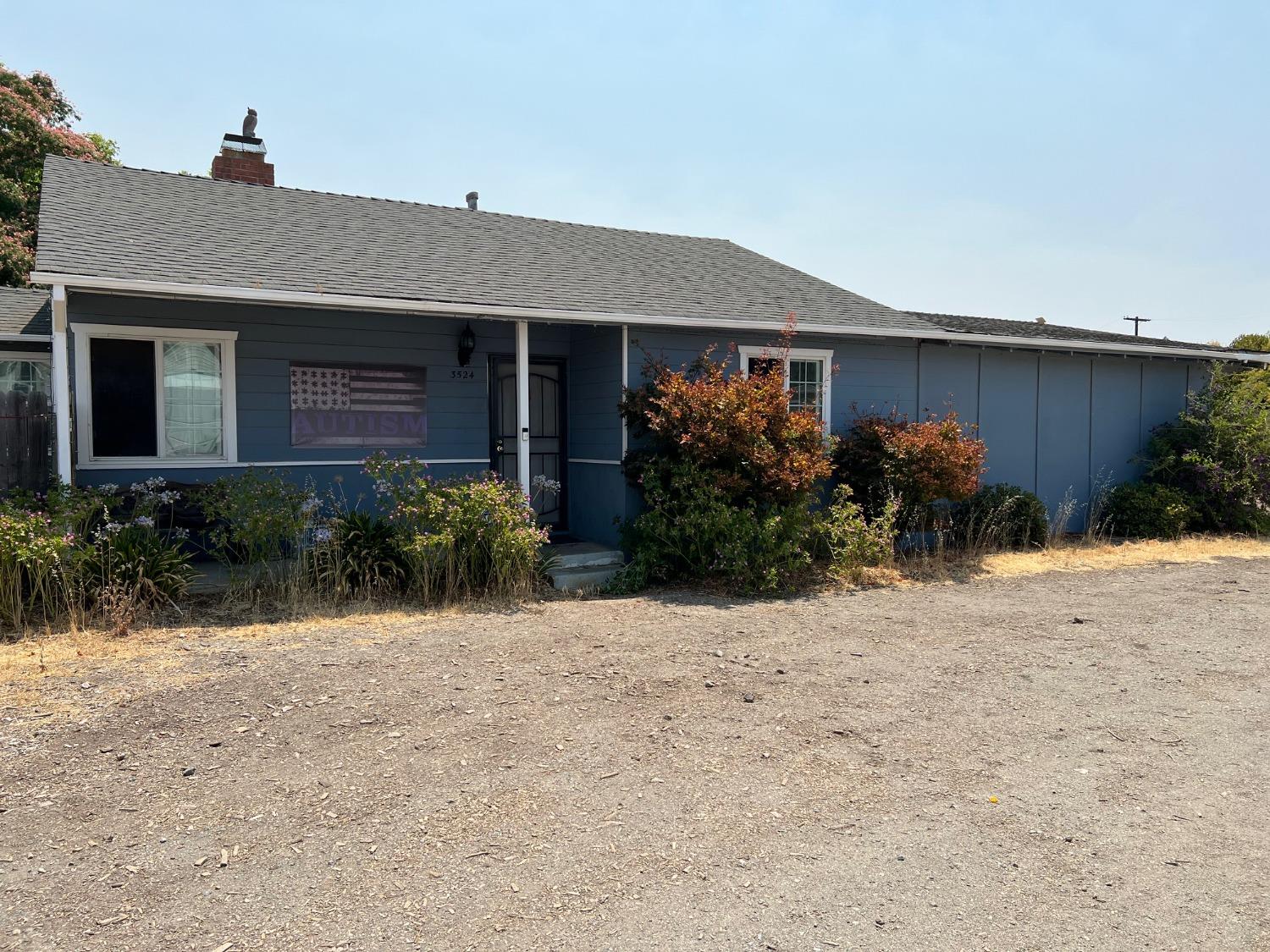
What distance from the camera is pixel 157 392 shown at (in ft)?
27.5

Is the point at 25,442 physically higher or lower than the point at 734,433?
lower

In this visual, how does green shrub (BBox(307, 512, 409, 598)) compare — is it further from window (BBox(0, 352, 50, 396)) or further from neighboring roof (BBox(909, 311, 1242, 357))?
neighboring roof (BBox(909, 311, 1242, 357))

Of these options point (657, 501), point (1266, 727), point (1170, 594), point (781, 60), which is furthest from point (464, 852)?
point (781, 60)

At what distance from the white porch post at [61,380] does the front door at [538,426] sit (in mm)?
4352

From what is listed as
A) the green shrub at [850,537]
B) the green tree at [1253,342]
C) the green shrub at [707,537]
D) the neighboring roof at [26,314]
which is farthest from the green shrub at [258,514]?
the green tree at [1253,342]

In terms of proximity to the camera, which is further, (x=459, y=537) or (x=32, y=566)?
(x=459, y=537)

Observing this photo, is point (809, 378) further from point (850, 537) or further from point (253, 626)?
point (253, 626)

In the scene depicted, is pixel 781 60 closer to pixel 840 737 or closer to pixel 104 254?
pixel 104 254

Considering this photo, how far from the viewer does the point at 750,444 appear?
8328 millimetres

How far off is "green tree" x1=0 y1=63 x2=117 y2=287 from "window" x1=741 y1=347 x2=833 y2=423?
14490mm

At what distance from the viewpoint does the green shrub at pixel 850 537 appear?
891cm

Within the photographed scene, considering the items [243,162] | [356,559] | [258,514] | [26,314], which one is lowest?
[356,559]

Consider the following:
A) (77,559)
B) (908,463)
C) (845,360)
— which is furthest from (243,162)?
(908,463)

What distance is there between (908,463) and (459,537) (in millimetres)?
5144
